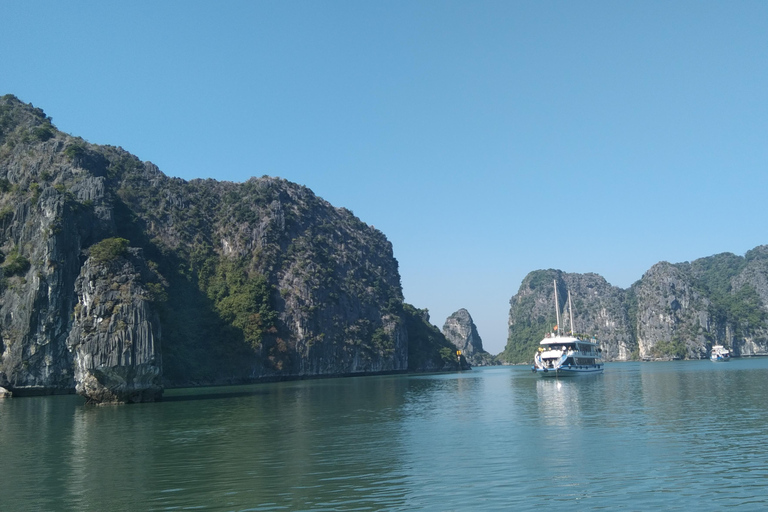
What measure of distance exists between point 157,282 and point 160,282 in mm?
11578

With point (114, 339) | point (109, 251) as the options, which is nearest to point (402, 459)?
point (114, 339)

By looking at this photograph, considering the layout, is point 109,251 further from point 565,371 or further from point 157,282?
point 565,371

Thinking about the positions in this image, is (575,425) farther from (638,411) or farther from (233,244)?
(233,244)

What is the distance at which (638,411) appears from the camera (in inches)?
1838

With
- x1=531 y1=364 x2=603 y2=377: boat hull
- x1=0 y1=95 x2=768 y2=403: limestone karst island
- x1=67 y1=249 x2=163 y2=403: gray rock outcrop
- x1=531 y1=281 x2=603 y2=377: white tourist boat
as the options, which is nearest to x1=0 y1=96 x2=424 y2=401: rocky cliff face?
x1=67 y1=249 x2=163 y2=403: gray rock outcrop

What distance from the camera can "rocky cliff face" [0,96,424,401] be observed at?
72.2 m

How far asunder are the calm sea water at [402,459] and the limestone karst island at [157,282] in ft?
66.4

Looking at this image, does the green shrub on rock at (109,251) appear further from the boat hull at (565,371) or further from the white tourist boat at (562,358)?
the boat hull at (565,371)

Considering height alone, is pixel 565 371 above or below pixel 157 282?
below

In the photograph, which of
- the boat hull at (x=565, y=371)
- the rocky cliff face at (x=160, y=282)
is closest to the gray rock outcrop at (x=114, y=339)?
the rocky cliff face at (x=160, y=282)

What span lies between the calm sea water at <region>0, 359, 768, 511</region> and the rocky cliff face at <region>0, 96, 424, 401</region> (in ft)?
61.9

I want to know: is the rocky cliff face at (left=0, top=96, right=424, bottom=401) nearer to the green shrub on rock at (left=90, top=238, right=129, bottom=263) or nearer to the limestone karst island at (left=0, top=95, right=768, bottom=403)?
the limestone karst island at (left=0, top=95, right=768, bottom=403)

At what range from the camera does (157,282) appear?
12019cm

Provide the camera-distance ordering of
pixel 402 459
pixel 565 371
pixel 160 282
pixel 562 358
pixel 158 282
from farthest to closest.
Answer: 1. pixel 160 282
2. pixel 158 282
3. pixel 565 371
4. pixel 562 358
5. pixel 402 459
